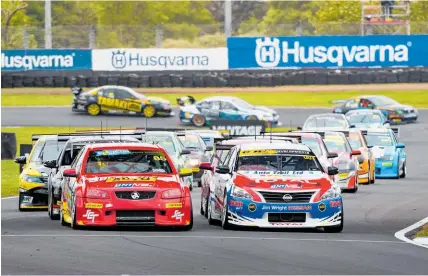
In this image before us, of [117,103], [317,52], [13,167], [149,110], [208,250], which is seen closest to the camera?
[208,250]

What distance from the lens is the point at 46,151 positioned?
22.5 meters

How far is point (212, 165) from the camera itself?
19609mm

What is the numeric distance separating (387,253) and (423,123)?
37.7 metres

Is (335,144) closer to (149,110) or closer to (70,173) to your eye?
Result: (70,173)

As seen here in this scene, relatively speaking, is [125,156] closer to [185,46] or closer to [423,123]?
[423,123]

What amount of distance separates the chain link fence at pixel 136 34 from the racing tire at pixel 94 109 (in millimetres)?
6582

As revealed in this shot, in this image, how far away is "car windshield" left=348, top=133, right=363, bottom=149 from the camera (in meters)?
30.4

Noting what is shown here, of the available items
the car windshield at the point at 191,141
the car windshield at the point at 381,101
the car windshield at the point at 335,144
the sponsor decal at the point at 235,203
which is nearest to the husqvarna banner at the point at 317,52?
the car windshield at the point at 381,101

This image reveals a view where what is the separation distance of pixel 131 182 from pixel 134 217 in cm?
48

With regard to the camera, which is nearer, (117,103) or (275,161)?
(275,161)

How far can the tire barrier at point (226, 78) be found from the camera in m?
59.5

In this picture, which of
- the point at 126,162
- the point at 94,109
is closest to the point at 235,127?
the point at 94,109

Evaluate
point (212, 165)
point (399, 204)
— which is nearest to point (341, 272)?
point (212, 165)

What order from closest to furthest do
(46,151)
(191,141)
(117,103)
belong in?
1. (46,151)
2. (191,141)
3. (117,103)
